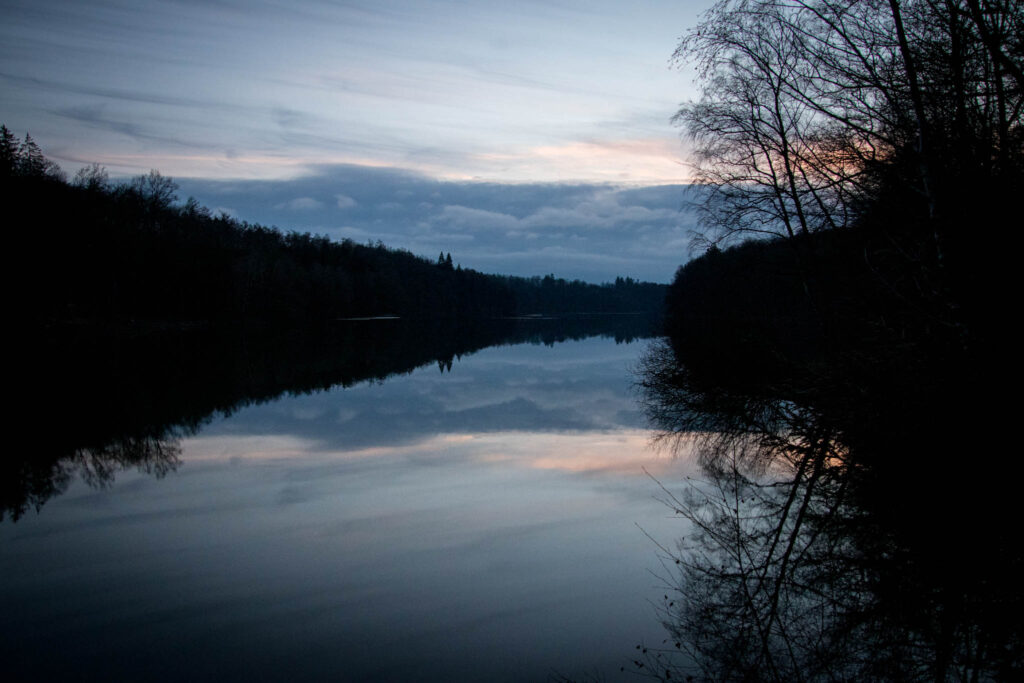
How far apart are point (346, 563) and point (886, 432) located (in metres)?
7.27

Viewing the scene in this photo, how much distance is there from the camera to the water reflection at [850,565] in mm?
5012

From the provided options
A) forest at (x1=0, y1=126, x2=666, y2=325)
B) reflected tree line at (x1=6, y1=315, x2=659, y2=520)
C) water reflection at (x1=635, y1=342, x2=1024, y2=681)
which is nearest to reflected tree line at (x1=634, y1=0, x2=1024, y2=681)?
water reflection at (x1=635, y1=342, x2=1024, y2=681)

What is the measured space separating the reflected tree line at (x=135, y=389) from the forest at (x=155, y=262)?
16.4 ft

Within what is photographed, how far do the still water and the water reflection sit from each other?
512 millimetres

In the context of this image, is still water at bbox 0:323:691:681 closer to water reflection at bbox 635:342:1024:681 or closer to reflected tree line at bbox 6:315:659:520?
water reflection at bbox 635:342:1024:681

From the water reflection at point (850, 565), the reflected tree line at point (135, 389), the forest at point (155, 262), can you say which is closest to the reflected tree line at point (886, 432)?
the water reflection at point (850, 565)

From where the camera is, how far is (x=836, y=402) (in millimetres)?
12227

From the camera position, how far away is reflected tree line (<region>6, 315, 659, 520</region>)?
1143 cm

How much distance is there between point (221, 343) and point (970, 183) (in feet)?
143

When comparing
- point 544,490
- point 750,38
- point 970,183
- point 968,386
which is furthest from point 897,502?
point 750,38

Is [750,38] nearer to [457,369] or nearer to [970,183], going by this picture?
[970,183]

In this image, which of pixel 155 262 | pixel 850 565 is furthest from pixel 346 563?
pixel 155 262

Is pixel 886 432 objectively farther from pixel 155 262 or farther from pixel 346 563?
pixel 155 262

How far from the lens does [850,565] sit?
6477mm
